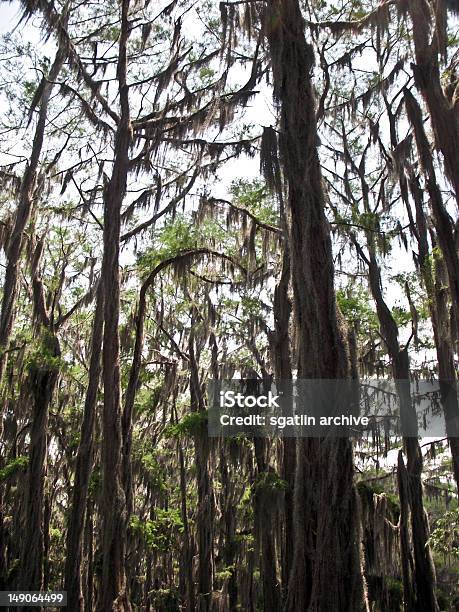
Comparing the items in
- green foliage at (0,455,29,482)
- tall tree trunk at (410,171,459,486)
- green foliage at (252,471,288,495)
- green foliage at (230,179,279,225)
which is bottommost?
green foliage at (252,471,288,495)

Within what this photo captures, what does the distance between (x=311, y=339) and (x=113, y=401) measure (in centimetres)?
471

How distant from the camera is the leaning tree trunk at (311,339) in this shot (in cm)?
563

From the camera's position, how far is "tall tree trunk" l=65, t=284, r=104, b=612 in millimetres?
10812

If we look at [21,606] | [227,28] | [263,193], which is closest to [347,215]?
[263,193]

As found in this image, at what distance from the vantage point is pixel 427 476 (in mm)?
24547

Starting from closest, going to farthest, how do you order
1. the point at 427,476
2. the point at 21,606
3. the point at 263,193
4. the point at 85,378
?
the point at 21,606 < the point at 263,193 < the point at 85,378 < the point at 427,476

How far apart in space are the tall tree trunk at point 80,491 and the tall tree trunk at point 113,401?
0.63 metres

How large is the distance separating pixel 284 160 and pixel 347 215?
6578 millimetres

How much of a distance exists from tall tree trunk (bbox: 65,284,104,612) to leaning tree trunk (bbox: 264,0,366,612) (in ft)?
16.6

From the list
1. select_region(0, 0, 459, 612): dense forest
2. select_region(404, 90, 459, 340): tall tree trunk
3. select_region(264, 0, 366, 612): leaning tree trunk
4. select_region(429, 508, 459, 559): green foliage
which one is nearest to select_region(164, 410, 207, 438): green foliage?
select_region(0, 0, 459, 612): dense forest

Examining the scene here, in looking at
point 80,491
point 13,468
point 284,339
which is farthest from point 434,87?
point 13,468

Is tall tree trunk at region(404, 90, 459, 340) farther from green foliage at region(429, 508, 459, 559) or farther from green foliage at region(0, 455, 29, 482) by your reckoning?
green foliage at region(0, 455, 29, 482)

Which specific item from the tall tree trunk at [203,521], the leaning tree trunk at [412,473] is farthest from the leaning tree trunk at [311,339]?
the tall tree trunk at [203,521]

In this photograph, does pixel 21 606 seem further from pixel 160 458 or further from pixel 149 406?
pixel 160 458
